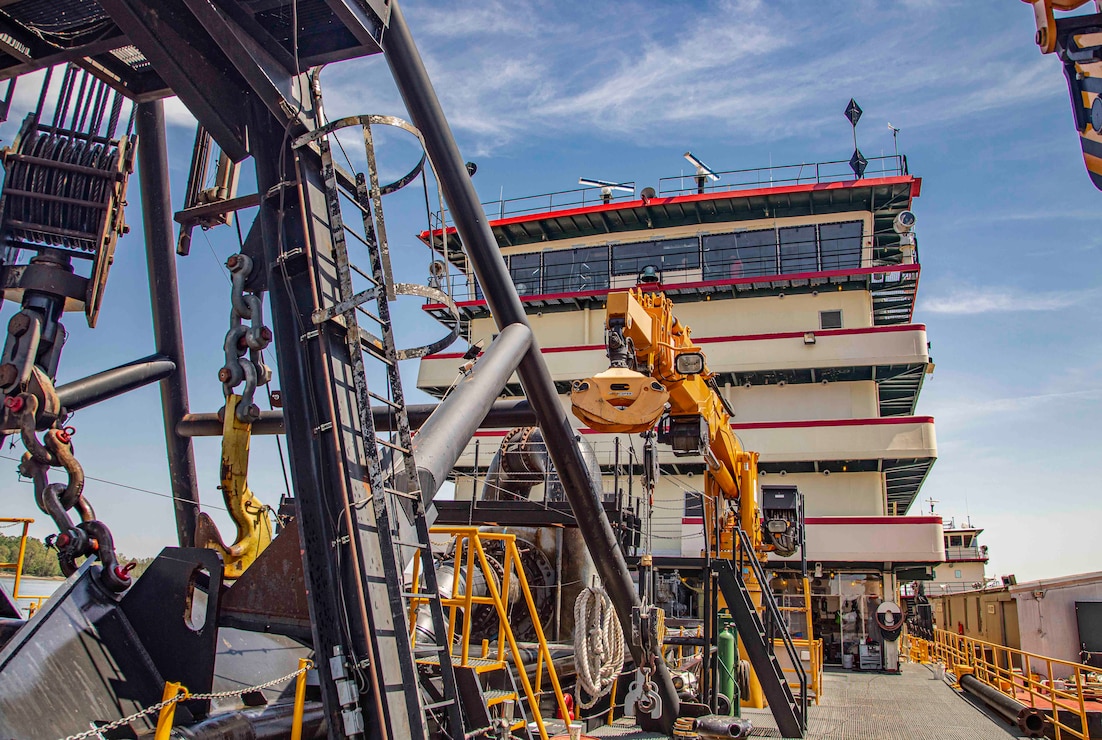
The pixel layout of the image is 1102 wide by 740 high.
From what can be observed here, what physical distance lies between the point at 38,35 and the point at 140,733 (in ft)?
14.9

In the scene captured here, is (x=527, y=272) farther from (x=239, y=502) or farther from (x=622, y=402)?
(x=239, y=502)

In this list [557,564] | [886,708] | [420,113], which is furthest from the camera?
[886,708]

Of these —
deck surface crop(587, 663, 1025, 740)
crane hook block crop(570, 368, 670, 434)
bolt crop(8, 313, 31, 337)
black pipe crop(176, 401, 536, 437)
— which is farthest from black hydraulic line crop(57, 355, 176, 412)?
deck surface crop(587, 663, 1025, 740)

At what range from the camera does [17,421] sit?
16.4ft

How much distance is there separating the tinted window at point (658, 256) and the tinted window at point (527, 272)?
3.37 meters

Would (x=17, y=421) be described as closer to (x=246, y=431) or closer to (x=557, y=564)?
(x=246, y=431)

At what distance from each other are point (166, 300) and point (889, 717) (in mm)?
13100

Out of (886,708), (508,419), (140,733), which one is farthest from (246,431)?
(886,708)

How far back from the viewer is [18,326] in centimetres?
512

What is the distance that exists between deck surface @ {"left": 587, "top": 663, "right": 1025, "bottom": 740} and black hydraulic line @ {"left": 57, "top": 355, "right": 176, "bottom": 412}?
6.42 metres

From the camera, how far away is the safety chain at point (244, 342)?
512 cm

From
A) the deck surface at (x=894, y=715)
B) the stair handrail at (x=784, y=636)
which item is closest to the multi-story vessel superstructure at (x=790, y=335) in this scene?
the deck surface at (x=894, y=715)

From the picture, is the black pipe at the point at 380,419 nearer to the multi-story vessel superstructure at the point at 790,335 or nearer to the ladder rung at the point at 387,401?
the ladder rung at the point at 387,401

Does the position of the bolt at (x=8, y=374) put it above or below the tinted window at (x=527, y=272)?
below
